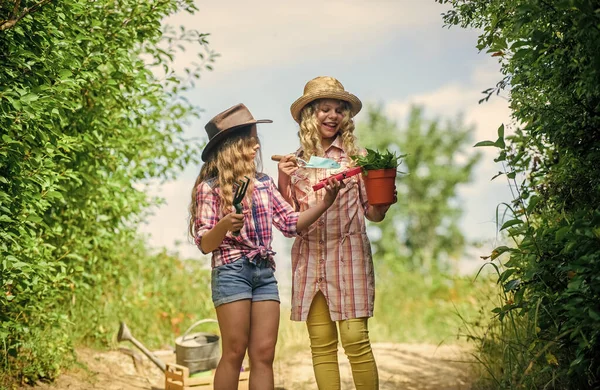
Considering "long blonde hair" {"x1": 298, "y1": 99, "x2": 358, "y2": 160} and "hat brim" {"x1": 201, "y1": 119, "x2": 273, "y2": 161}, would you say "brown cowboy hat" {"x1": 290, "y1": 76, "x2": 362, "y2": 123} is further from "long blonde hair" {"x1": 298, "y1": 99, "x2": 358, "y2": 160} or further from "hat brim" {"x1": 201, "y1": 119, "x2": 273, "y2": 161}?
"hat brim" {"x1": 201, "y1": 119, "x2": 273, "y2": 161}

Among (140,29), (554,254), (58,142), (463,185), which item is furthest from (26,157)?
Result: (463,185)

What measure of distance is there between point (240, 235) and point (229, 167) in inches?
15.7

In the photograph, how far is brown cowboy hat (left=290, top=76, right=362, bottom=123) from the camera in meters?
4.04

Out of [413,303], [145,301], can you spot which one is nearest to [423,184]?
[413,303]

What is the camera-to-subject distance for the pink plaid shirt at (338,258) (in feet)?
12.6

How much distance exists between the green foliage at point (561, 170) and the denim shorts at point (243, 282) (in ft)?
4.03

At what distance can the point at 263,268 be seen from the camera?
149 inches

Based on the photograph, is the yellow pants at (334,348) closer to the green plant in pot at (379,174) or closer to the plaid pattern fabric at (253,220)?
the plaid pattern fabric at (253,220)

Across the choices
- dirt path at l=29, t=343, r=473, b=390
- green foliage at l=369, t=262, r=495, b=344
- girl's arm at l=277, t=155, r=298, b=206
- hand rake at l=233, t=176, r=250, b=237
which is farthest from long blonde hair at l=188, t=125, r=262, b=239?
green foliage at l=369, t=262, r=495, b=344

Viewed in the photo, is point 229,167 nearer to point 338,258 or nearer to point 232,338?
point 338,258

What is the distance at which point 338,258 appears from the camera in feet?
12.8

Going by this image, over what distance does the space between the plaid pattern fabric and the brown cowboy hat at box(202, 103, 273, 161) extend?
0.80 ft

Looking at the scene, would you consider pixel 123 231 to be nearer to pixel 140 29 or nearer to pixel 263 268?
pixel 140 29

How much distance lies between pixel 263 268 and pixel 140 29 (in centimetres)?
243
